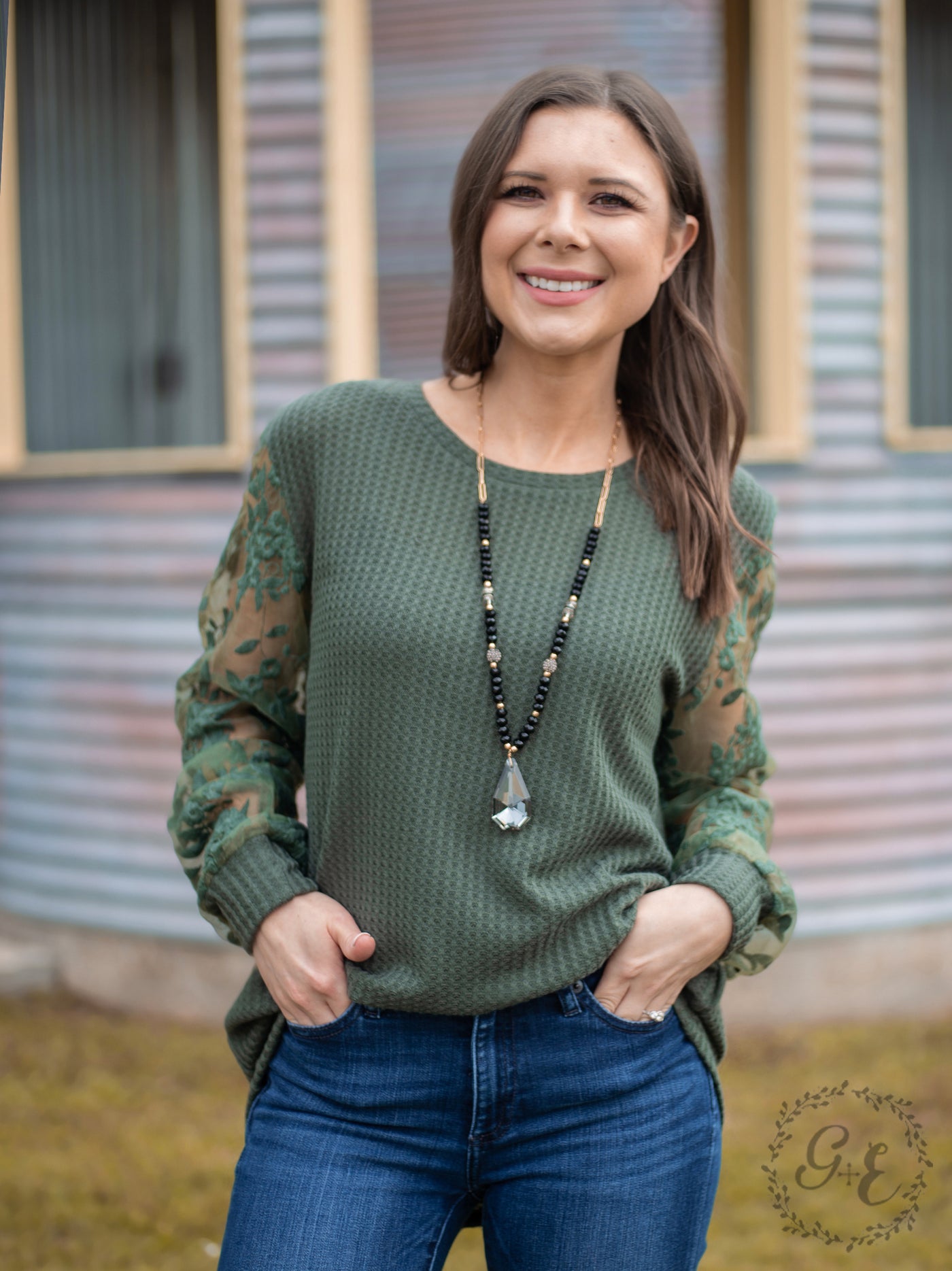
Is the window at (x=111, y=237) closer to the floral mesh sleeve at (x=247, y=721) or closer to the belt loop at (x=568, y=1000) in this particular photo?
the floral mesh sleeve at (x=247, y=721)

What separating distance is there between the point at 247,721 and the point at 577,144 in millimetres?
904

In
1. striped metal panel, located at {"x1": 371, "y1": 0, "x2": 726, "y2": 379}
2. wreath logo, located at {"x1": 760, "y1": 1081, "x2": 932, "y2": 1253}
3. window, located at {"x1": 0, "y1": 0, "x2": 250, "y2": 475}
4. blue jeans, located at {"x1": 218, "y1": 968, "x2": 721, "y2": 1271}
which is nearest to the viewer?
blue jeans, located at {"x1": 218, "y1": 968, "x2": 721, "y2": 1271}

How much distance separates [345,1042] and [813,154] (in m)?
4.24

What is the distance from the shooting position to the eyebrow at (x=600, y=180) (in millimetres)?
1801

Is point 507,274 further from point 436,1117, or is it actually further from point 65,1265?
point 65,1265

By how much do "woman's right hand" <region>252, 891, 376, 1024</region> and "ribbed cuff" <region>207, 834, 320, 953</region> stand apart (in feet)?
0.05

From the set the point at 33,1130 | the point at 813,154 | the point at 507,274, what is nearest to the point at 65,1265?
the point at 33,1130

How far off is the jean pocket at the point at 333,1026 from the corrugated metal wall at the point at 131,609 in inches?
136

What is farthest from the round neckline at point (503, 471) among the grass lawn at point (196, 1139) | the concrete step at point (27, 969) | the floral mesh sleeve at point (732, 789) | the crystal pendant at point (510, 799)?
the concrete step at point (27, 969)

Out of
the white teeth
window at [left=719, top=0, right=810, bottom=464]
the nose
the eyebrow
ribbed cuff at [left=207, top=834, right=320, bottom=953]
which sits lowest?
ribbed cuff at [left=207, top=834, right=320, bottom=953]

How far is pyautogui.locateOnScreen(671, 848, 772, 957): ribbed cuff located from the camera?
187cm

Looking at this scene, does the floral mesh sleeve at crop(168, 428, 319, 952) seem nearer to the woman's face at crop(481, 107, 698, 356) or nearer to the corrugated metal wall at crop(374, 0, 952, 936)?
the woman's face at crop(481, 107, 698, 356)

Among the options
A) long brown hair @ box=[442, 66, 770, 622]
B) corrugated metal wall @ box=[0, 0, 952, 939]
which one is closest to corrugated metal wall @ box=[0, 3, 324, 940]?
corrugated metal wall @ box=[0, 0, 952, 939]

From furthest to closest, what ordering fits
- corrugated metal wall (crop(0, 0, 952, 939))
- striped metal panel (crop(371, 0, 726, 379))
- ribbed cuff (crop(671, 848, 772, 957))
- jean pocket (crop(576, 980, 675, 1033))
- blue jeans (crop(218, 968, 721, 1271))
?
striped metal panel (crop(371, 0, 726, 379)) < corrugated metal wall (crop(0, 0, 952, 939)) < ribbed cuff (crop(671, 848, 772, 957)) < jean pocket (crop(576, 980, 675, 1033)) < blue jeans (crop(218, 968, 721, 1271))
